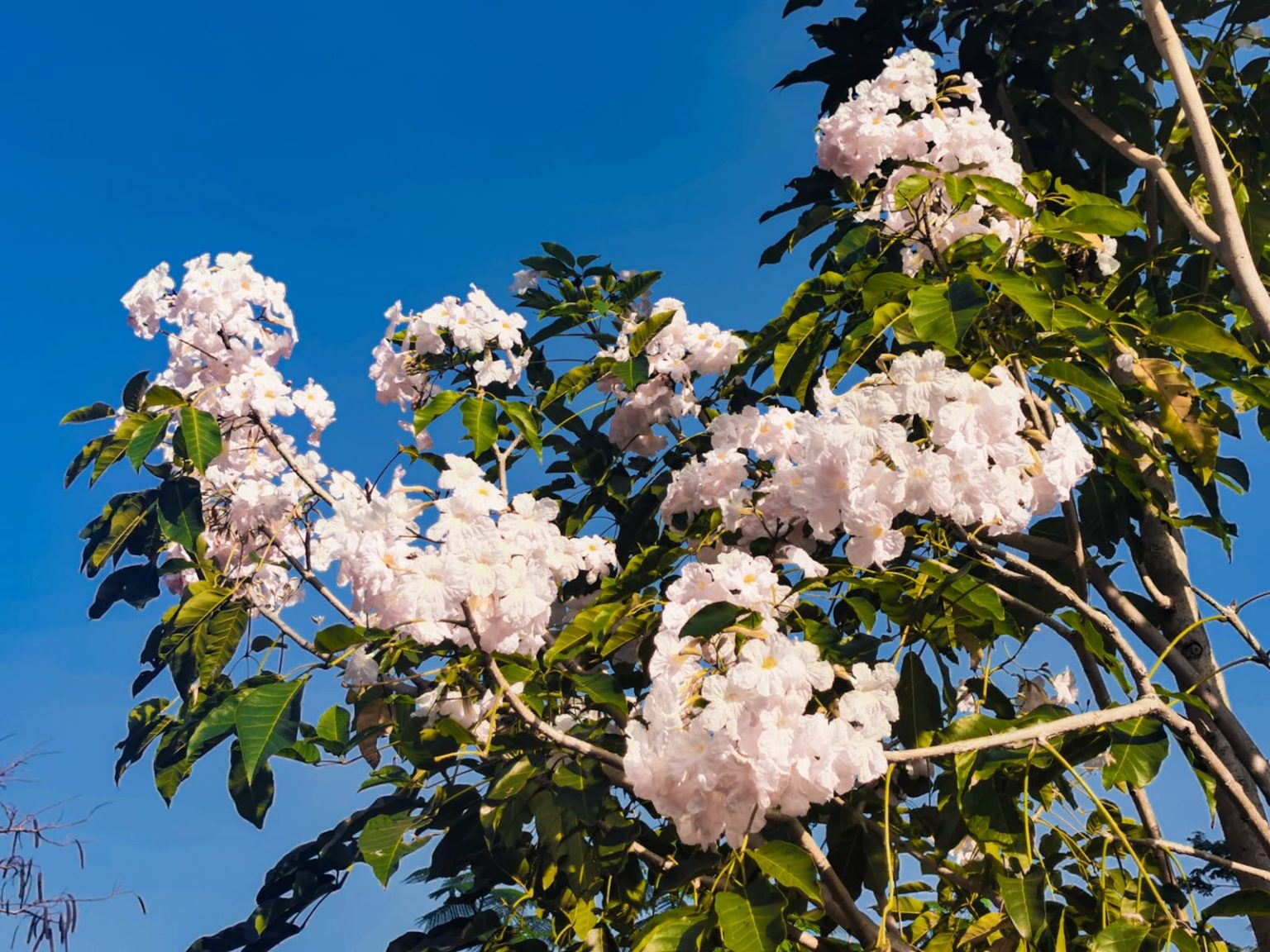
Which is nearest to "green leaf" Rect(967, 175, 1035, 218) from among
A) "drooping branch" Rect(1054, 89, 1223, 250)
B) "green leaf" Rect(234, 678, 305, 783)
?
"drooping branch" Rect(1054, 89, 1223, 250)

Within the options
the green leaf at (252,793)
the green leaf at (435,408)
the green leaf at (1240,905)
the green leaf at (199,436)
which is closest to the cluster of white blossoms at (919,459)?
the green leaf at (1240,905)

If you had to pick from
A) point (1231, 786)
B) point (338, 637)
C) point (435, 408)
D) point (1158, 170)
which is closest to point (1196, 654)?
point (1231, 786)

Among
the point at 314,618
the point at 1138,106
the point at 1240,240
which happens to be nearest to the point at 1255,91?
the point at 1138,106

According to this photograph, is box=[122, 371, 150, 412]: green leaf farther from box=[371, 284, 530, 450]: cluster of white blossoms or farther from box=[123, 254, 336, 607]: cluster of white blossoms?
box=[371, 284, 530, 450]: cluster of white blossoms

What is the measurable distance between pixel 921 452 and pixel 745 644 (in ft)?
1.51

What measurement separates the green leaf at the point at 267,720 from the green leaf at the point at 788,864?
0.85m

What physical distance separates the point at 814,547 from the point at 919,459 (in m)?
0.79

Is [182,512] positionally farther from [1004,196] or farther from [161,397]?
[1004,196]

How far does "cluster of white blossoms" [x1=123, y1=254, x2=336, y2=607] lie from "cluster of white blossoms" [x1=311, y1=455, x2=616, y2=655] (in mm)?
1038

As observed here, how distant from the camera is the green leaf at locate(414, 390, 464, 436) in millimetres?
2650

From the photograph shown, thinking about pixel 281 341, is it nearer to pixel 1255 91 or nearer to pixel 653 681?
pixel 653 681

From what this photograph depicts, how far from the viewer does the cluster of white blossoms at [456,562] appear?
189 cm

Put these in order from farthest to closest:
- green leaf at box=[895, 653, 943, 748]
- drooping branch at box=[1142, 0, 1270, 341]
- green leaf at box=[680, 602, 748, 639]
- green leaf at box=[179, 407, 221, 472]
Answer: green leaf at box=[179, 407, 221, 472], drooping branch at box=[1142, 0, 1270, 341], green leaf at box=[895, 653, 943, 748], green leaf at box=[680, 602, 748, 639]

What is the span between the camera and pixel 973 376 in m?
2.19
